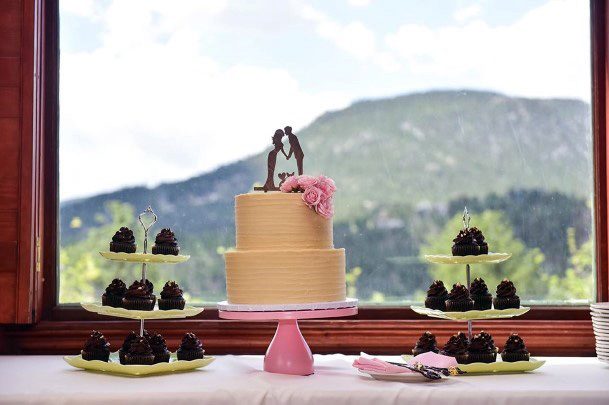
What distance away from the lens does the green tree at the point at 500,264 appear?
11.7 feet

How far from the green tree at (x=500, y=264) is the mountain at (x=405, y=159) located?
0.37 ft

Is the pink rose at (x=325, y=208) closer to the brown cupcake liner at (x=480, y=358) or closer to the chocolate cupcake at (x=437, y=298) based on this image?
the chocolate cupcake at (x=437, y=298)

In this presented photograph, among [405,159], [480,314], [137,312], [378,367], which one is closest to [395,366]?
[378,367]

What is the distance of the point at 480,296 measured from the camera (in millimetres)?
3020

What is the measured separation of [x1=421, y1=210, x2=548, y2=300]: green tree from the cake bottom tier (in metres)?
0.90

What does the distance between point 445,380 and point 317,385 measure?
0.39 meters

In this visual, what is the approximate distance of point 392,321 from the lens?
3443 mm

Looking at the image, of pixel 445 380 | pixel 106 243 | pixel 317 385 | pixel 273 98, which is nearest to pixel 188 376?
pixel 317 385

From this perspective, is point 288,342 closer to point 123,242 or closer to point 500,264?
point 123,242

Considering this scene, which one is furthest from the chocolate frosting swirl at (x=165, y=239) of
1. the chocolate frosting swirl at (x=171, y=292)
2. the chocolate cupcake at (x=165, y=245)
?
the chocolate frosting swirl at (x=171, y=292)

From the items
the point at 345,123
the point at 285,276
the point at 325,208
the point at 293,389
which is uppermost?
the point at 345,123

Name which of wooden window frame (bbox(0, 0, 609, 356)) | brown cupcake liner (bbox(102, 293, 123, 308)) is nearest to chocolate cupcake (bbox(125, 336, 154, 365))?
brown cupcake liner (bbox(102, 293, 123, 308))

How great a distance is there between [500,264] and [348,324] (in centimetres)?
66

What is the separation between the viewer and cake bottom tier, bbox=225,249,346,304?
277cm
